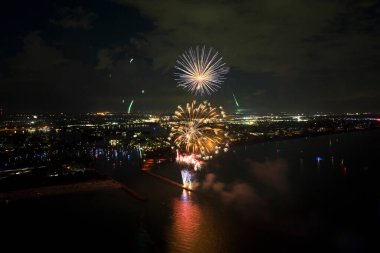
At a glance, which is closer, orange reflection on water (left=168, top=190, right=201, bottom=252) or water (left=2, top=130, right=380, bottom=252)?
orange reflection on water (left=168, top=190, right=201, bottom=252)

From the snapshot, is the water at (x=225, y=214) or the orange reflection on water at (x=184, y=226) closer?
the orange reflection on water at (x=184, y=226)

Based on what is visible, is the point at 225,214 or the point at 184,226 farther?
the point at 225,214

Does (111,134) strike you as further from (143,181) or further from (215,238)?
(215,238)
